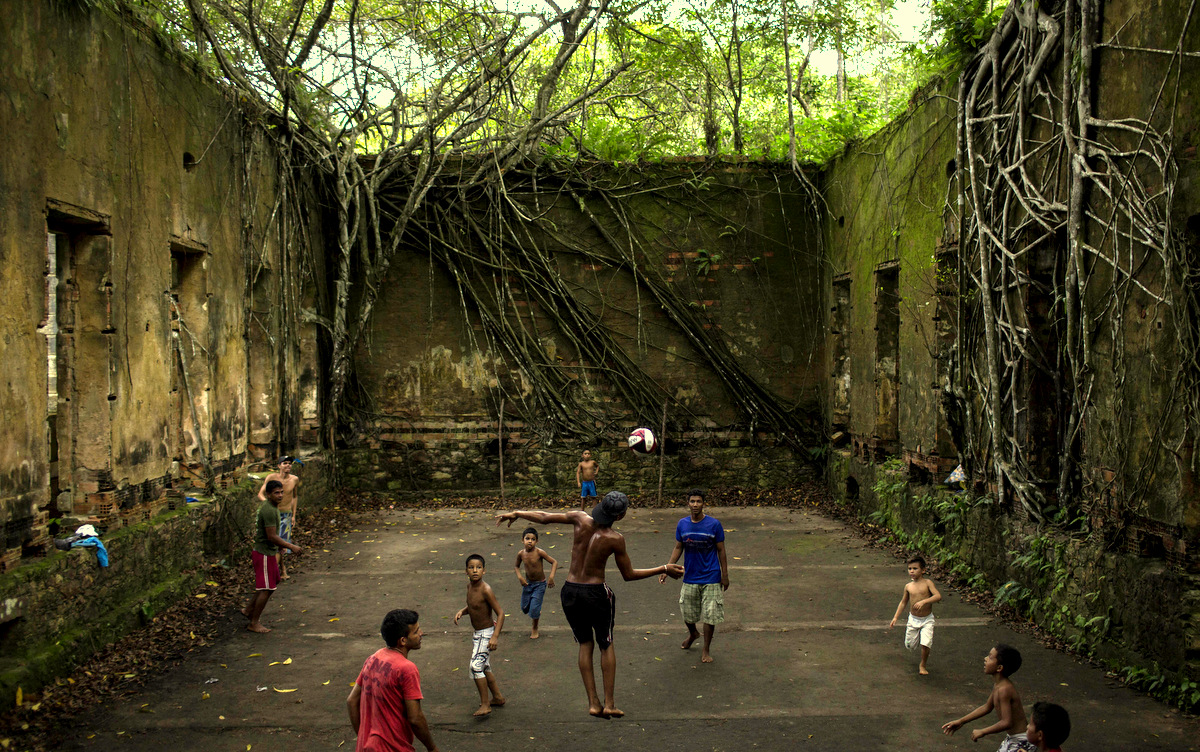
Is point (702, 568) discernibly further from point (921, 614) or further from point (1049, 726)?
point (1049, 726)

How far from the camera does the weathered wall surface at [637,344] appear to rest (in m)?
11.6

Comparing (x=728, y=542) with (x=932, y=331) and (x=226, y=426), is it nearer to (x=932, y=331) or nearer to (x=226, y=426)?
(x=932, y=331)

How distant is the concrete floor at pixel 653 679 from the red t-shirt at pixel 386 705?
1067mm

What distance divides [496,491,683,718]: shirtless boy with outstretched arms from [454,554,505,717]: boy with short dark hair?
0.40m

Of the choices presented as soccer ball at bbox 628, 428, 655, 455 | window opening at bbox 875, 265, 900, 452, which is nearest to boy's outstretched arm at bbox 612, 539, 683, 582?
soccer ball at bbox 628, 428, 655, 455

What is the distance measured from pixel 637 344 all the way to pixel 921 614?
6.79 metres

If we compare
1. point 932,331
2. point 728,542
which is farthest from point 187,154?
point 932,331

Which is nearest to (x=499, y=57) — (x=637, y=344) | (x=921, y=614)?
(x=637, y=344)

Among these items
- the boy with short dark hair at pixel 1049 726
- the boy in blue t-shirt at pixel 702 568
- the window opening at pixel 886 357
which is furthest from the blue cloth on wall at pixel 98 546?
the window opening at pixel 886 357

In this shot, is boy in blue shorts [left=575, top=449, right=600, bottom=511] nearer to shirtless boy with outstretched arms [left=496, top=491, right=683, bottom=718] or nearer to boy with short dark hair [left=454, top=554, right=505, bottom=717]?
boy with short dark hair [left=454, top=554, right=505, bottom=717]

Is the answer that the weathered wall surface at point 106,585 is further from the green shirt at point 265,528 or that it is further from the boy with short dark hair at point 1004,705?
the boy with short dark hair at point 1004,705

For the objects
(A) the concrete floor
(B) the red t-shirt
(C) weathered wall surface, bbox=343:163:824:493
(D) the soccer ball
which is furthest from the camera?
(C) weathered wall surface, bbox=343:163:824:493

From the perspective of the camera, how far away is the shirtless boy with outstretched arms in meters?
4.75

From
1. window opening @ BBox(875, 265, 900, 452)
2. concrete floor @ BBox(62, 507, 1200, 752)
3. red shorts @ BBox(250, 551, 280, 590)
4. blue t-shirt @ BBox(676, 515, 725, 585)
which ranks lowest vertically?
concrete floor @ BBox(62, 507, 1200, 752)
